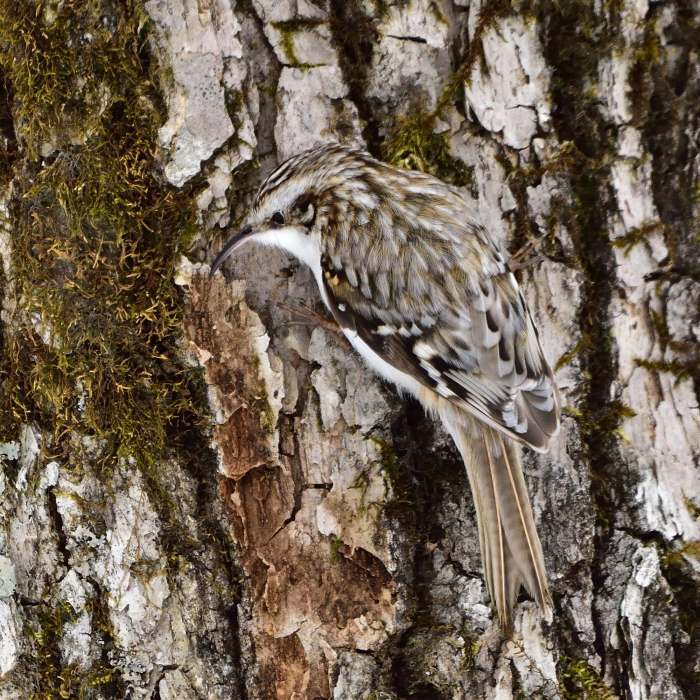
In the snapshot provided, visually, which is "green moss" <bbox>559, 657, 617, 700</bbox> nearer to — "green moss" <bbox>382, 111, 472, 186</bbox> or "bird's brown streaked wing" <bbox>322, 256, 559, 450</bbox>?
"bird's brown streaked wing" <bbox>322, 256, 559, 450</bbox>

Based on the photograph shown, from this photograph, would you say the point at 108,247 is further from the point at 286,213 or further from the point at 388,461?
the point at 388,461

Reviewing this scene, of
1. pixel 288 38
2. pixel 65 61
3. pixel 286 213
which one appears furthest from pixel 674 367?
pixel 65 61

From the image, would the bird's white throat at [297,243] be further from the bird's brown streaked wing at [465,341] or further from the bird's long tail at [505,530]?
the bird's long tail at [505,530]

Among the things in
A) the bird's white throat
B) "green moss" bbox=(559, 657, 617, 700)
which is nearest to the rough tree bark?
"green moss" bbox=(559, 657, 617, 700)

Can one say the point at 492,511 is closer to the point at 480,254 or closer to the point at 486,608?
the point at 486,608

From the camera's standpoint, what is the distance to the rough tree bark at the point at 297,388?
4.38 feet

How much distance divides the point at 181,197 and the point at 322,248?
0.36m

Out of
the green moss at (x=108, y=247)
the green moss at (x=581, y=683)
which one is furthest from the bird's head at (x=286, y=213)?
the green moss at (x=581, y=683)

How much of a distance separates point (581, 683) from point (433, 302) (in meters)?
0.83

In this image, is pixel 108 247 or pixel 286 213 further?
pixel 286 213

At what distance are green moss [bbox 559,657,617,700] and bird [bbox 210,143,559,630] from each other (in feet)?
0.46

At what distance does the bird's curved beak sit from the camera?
138 centimetres

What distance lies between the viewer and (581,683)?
1329 millimetres

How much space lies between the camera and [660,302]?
1.38m
